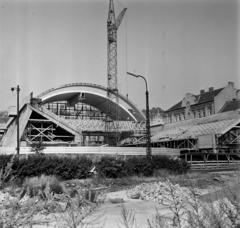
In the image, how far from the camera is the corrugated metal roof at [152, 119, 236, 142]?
4659 cm

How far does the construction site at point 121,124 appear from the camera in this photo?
150 ft

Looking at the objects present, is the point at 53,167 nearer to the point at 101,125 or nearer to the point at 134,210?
the point at 134,210

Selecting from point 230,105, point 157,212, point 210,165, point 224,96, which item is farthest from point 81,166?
point 224,96

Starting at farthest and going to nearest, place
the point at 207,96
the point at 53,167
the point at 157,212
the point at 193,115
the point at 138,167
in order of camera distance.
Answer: the point at 193,115, the point at 207,96, the point at 138,167, the point at 53,167, the point at 157,212

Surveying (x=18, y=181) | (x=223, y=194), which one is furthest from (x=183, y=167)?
(x=223, y=194)

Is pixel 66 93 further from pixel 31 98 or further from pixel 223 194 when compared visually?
pixel 223 194

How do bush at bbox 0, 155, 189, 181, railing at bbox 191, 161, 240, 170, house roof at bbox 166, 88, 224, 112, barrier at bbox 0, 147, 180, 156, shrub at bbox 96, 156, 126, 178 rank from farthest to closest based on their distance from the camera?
house roof at bbox 166, 88, 224, 112 → railing at bbox 191, 161, 240, 170 → barrier at bbox 0, 147, 180, 156 → shrub at bbox 96, 156, 126, 178 → bush at bbox 0, 155, 189, 181

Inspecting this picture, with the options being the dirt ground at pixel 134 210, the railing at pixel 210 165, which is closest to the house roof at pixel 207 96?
the railing at pixel 210 165

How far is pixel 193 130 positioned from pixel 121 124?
51.6ft

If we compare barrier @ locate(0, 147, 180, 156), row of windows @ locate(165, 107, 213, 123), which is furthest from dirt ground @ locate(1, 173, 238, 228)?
row of windows @ locate(165, 107, 213, 123)

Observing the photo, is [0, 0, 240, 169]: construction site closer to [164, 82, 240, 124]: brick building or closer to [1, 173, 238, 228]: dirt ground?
[164, 82, 240, 124]: brick building

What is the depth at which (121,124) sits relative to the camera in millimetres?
62594

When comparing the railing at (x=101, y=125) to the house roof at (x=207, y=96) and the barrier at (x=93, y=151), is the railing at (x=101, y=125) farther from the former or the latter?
the barrier at (x=93, y=151)

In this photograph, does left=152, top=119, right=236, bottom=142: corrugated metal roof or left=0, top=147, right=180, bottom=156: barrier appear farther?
left=152, top=119, right=236, bottom=142: corrugated metal roof
